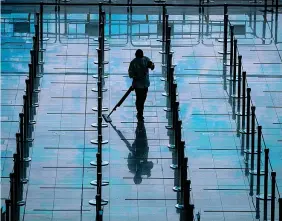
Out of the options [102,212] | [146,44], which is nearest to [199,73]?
[146,44]

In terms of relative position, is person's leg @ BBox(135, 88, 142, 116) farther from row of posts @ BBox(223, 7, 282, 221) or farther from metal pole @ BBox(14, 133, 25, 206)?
metal pole @ BBox(14, 133, 25, 206)

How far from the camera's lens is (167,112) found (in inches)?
1266

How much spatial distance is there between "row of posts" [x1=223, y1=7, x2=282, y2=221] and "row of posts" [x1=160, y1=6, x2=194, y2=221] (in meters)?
1.23

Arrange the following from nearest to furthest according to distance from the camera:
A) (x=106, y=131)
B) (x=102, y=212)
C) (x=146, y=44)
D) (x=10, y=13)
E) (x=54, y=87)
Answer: (x=102, y=212)
(x=106, y=131)
(x=54, y=87)
(x=146, y=44)
(x=10, y=13)

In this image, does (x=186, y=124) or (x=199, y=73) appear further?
(x=199, y=73)

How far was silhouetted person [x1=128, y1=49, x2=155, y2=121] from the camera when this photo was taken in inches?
1237

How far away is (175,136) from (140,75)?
1759mm

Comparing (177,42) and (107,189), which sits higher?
(177,42)

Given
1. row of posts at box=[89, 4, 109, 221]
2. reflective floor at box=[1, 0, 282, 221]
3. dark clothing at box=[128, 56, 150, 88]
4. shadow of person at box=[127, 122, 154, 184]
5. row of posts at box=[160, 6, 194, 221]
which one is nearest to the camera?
row of posts at box=[160, 6, 194, 221]

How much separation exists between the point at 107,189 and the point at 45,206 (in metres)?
1.24

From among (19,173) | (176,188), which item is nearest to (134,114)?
Result: (176,188)

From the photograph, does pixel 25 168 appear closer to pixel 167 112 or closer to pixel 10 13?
pixel 167 112

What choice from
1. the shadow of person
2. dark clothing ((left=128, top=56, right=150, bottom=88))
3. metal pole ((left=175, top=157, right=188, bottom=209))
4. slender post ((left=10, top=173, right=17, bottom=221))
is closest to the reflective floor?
the shadow of person

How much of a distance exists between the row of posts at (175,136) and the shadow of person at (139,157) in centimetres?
46
